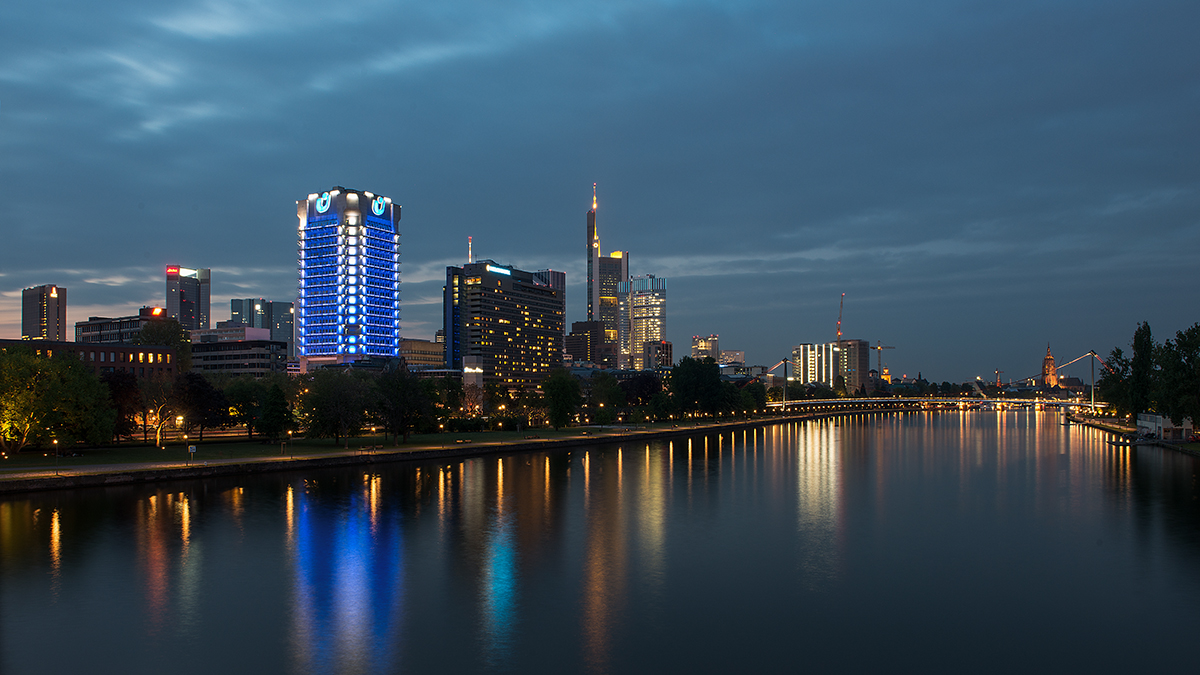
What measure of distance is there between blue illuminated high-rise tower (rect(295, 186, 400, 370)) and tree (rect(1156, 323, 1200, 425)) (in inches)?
6522

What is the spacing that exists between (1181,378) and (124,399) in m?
87.0

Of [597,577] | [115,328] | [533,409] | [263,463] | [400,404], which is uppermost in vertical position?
[115,328]

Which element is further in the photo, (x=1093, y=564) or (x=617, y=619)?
(x=1093, y=564)

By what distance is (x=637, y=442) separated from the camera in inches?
3378

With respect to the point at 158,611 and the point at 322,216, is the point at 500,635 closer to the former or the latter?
the point at 158,611

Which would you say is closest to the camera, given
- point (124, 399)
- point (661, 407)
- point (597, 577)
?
point (597, 577)

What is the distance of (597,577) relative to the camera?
76.7ft

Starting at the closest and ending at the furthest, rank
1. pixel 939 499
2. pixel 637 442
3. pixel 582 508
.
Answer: pixel 582 508 < pixel 939 499 < pixel 637 442

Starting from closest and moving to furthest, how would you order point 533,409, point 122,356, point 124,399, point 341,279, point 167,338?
point 124,399 < point 122,356 < point 533,409 < point 167,338 < point 341,279

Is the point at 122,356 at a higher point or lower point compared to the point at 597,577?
higher

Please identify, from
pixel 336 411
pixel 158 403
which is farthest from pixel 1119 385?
pixel 158 403

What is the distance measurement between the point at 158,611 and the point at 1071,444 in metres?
86.1

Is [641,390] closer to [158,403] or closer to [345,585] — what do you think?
[158,403]

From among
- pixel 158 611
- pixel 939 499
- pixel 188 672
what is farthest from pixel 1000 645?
pixel 939 499
